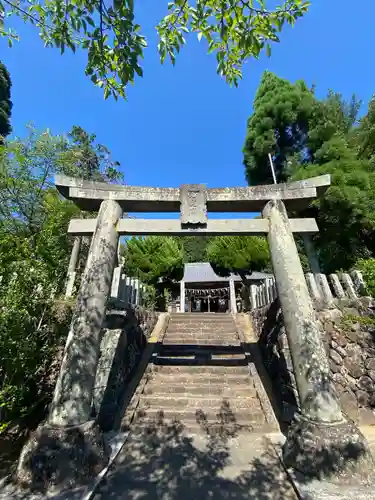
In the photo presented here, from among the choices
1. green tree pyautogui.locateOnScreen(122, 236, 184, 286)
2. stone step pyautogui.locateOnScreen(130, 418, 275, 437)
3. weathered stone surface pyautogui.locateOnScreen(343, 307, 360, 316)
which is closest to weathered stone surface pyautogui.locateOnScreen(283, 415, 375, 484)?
stone step pyautogui.locateOnScreen(130, 418, 275, 437)

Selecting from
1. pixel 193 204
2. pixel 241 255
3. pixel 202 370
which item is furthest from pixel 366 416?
pixel 241 255

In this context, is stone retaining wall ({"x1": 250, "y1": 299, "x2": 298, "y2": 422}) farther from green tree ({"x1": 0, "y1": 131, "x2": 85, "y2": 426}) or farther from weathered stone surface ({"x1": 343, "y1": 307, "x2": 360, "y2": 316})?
green tree ({"x1": 0, "y1": 131, "x2": 85, "y2": 426})

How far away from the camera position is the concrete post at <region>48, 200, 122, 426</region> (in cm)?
332

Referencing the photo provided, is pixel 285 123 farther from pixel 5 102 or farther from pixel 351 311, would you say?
pixel 5 102

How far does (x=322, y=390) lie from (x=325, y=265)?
11.2 meters

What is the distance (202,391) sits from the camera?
5477mm

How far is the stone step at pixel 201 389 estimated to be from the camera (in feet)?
17.8

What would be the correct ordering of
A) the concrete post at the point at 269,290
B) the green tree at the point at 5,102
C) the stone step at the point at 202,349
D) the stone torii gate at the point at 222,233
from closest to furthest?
the stone torii gate at the point at 222,233 < the stone step at the point at 202,349 < the concrete post at the point at 269,290 < the green tree at the point at 5,102

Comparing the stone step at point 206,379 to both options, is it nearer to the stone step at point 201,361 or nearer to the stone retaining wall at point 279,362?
the stone step at point 201,361

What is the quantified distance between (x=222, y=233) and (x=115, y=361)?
3.42 m

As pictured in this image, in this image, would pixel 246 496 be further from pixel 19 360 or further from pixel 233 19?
pixel 233 19

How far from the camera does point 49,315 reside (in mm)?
5043

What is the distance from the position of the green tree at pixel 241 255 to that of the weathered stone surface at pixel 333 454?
38.3ft

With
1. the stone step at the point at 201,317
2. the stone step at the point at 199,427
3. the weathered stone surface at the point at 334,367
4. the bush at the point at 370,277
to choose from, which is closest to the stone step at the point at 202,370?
the stone step at the point at 199,427
